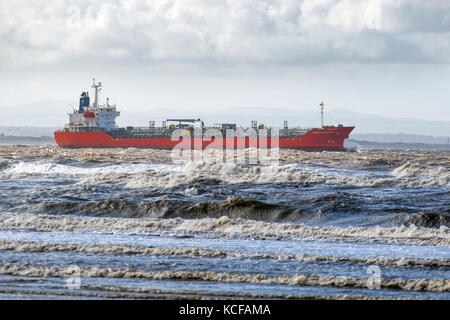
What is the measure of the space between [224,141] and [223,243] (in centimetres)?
8494

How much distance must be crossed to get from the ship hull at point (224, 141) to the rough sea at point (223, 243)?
65.4 m

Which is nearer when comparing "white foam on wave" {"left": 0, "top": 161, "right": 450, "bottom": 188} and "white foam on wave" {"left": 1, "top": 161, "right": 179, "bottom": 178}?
"white foam on wave" {"left": 0, "top": 161, "right": 450, "bottom": 188}

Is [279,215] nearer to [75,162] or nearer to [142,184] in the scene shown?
[142,184]

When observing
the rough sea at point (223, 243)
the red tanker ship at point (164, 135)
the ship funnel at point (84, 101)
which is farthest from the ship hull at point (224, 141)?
the rough sea at point (223, 243)

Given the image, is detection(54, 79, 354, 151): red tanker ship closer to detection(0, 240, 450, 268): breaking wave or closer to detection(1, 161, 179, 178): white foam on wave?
detection(1, 161, 179, 178): white foam on wave

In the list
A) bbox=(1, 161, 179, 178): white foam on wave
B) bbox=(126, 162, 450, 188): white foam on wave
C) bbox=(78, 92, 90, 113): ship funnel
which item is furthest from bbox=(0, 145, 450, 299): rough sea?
bbox=(78, 92, 90, 113): ship funnel

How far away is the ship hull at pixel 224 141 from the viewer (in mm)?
101125

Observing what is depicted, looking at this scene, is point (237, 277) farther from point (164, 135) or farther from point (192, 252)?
point (164, 135)

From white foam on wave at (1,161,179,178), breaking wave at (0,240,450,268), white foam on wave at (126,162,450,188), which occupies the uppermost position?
breaking wave at (0,240,450,268)

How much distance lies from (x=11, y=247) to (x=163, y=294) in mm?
5801

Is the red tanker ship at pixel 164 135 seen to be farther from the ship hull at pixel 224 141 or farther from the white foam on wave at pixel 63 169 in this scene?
the white foam on wave at pixel 63 169

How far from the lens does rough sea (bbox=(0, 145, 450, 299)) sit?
12.2m

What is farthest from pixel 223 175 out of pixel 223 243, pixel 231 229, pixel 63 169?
pixel 223 243
